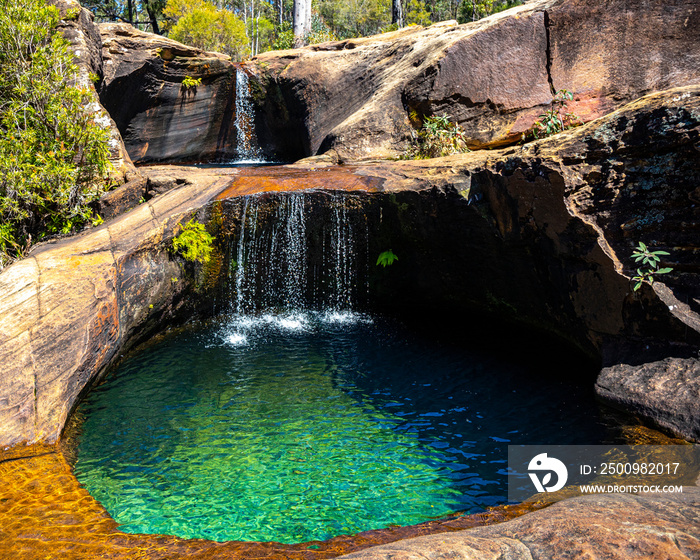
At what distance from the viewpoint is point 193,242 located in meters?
7.75

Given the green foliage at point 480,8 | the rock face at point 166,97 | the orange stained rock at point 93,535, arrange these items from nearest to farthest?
1. the orange stained rock at point 93,535
2. the rock face at point 166,97
3. the green foliage at point 480,8

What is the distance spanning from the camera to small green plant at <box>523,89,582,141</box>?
9023 mm

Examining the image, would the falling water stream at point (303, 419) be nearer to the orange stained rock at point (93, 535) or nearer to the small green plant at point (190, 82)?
the orange stained rock at point (93, 535)

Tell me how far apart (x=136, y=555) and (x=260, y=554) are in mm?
748

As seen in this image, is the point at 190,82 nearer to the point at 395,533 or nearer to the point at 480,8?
the point at 395,533

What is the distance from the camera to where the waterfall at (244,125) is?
635 inches

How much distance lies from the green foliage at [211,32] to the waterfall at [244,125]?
35.5ft

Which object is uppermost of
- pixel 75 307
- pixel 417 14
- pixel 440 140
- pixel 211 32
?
pixel 417 14

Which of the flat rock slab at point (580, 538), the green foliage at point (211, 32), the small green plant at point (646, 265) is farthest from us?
the green foliage at point (211, 32)

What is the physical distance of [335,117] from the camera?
13.7 m

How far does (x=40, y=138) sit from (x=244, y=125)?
9.43 m

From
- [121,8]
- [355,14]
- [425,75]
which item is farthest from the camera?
[355,14]

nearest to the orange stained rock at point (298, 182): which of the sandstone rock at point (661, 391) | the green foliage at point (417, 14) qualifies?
the sandstone rock at point (661, 391)

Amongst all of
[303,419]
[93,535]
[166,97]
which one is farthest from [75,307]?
[166,97]
